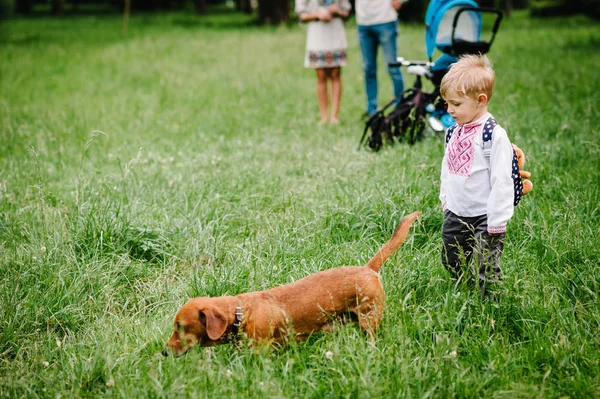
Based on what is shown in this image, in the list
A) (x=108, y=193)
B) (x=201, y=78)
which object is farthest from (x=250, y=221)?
(x=201, y=78)

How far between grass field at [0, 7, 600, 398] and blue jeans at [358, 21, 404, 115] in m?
0.69

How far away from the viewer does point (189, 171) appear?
17.0ft

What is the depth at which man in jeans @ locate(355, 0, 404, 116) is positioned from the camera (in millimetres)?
6906

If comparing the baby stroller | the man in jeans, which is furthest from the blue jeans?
the baby stroller

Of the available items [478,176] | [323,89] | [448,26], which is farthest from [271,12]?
[478,176]

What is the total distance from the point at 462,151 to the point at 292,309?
117 cm

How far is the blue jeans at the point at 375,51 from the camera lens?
7.00 meters

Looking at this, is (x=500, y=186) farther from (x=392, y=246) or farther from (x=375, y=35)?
(x=375, y=35)

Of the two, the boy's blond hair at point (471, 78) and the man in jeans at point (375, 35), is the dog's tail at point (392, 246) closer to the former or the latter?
the boy's blond hair at point (471, 78)

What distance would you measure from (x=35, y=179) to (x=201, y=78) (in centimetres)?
622

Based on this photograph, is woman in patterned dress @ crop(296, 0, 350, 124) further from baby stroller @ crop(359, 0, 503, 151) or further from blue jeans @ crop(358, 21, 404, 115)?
baby stroller @ crop(359, 0, 503, 151)

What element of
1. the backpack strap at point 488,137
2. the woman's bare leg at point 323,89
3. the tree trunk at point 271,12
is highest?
the tree trunk at point 271,12

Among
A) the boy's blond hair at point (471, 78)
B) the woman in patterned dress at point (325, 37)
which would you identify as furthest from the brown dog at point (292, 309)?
the woman in patterned dress at point (325, 37)

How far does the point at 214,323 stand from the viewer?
236 centimetres
